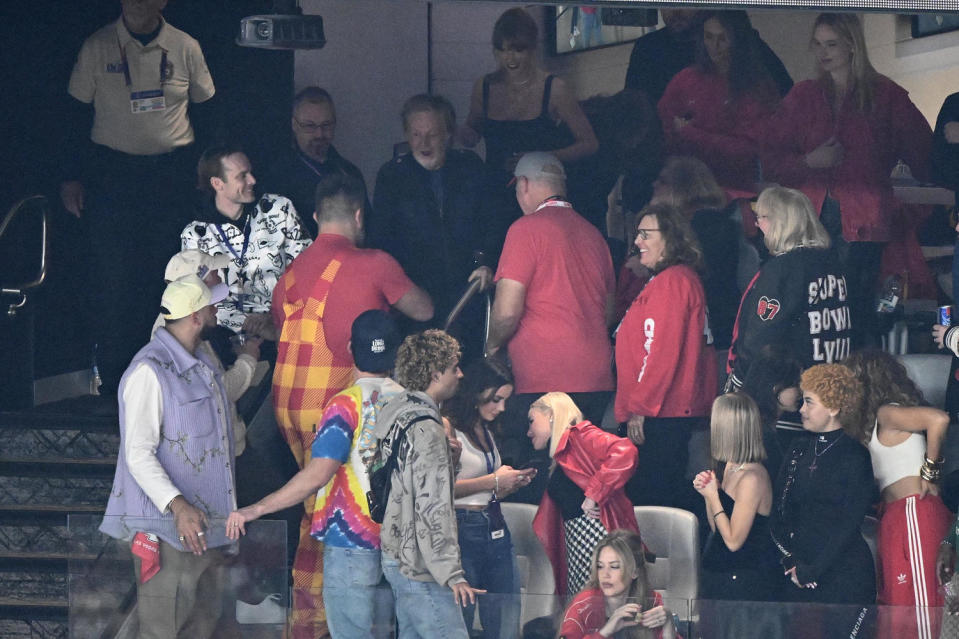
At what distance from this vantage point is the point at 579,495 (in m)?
6.04

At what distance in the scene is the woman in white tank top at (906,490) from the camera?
18.9 feet

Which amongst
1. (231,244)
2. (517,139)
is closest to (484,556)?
(231,244)

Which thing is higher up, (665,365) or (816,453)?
(665,365)

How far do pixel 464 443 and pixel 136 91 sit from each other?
2.46 m

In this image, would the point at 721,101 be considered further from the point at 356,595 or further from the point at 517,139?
the point at 356,595

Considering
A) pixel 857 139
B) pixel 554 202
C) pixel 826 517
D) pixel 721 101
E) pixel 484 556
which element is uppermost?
pixel 721 101

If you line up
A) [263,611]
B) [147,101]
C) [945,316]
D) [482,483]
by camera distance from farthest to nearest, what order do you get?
1. [147,101]
2. [945,316]
3. [482,483]
4. [263,611]

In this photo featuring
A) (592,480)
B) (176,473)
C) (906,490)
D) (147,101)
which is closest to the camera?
(176,473)

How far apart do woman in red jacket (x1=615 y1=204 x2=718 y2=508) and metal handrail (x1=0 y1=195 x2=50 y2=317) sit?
9.03ft

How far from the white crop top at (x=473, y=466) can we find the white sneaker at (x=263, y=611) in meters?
0.83

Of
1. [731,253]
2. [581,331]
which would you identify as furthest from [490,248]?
[731,253]

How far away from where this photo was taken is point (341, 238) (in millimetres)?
6246

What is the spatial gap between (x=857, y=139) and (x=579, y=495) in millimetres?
2247

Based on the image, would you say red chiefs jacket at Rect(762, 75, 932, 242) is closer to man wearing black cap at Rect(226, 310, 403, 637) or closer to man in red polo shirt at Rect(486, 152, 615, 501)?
man in red polo shirt at Rect(486, 152, 615, 501)
